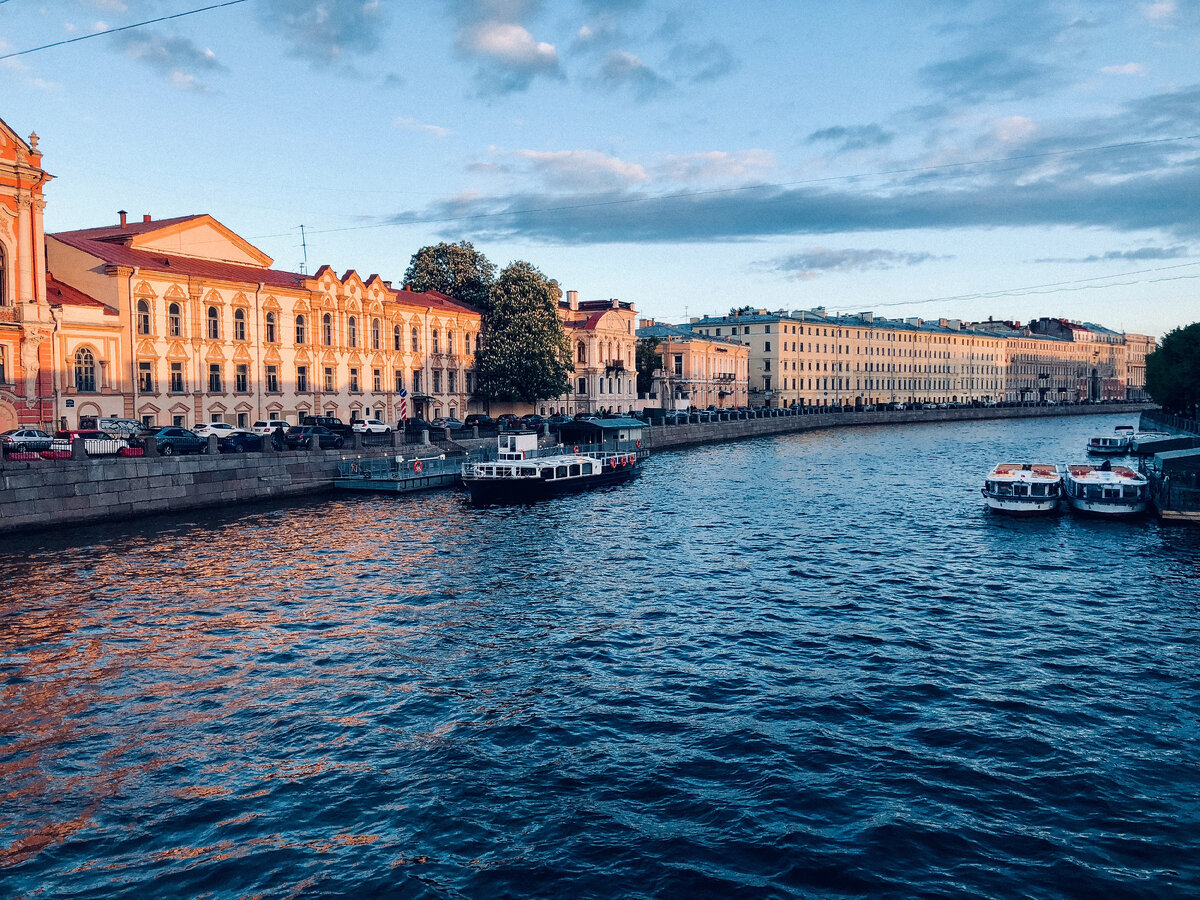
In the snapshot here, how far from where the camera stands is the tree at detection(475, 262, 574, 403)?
77562mm

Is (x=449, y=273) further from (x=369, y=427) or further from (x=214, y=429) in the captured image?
(x=214, y=429)

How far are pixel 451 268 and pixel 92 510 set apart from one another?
5969 centimetres

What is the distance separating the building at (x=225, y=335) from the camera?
50750 millimetres

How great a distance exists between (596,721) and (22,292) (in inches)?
1685

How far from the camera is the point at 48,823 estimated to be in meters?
12.6

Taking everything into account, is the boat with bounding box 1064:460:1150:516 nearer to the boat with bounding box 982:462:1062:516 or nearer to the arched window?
the boat with bounding box 982:462:1062:516


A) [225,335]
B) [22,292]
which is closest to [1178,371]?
[225,335]

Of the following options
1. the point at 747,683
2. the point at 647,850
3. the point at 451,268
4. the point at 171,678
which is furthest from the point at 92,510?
the point at 451,268

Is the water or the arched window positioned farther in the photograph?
the arched window

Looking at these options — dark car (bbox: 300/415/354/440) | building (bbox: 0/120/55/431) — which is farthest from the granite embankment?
building (bbox: 0/120/55/431)

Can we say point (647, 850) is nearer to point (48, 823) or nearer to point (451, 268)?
point (48, 823)

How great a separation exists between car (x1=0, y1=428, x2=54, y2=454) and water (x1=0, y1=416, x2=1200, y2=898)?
24.1ft

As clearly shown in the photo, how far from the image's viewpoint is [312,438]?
47469 mm

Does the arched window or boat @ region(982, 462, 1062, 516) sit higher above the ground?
the arched window
